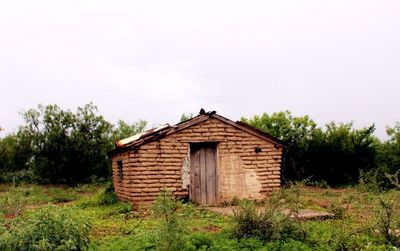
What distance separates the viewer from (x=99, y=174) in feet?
84.8

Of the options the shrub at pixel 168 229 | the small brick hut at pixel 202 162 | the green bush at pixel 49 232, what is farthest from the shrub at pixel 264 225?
the small brick hut at pixel 202 162

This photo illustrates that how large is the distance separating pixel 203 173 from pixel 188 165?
2.02 ft

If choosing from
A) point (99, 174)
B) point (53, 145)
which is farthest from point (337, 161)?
point (53, 145)

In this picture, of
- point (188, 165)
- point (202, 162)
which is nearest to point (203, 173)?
point (202, 162)


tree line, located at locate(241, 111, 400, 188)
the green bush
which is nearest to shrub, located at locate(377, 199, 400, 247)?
the green bush

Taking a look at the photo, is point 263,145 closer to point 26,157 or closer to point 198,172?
point 198,172

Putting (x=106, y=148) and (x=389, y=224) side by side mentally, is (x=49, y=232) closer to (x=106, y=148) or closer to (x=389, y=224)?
(x=389, y=224)

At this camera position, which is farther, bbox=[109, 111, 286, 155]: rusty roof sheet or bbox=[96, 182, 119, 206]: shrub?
bbox=[96, 182, 119, 206]: shrub

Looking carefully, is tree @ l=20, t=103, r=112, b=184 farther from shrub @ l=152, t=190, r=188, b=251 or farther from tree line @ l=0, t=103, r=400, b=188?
shrub @ l=152, t=190, r=188, b=251

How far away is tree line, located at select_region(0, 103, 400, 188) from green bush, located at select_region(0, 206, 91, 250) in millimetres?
16026

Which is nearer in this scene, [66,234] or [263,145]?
[66,234]

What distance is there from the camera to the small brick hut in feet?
45.3

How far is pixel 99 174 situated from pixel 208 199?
12662 mm

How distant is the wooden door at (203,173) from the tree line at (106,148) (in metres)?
7.59
